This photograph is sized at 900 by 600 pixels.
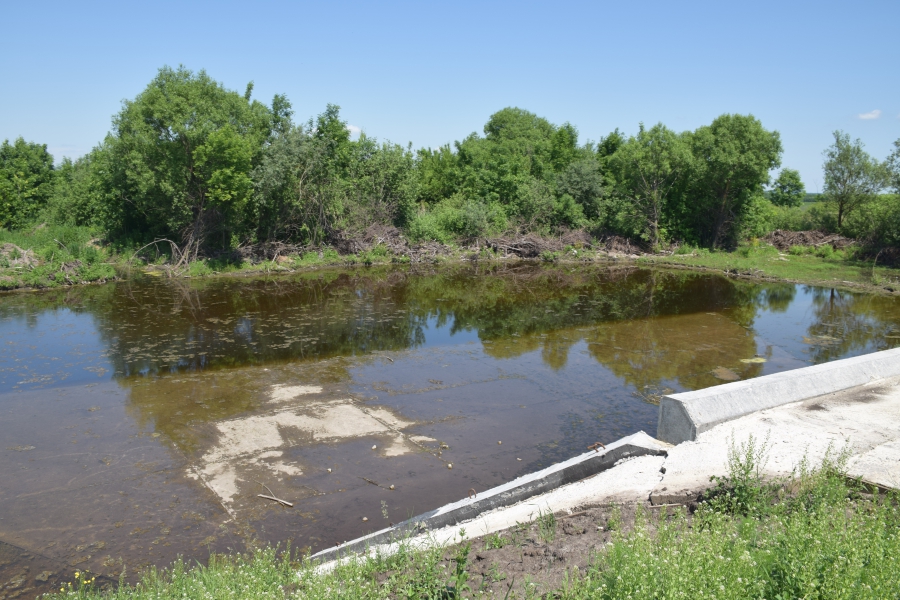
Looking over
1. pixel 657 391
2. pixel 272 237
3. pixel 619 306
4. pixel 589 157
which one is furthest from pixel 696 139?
pixel 657 391

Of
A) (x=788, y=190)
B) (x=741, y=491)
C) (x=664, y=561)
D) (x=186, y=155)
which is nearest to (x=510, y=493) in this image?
(x=741, y=491)

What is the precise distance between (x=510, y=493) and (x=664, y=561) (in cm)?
283

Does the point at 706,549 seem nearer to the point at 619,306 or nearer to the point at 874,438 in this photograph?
the point at 874,438

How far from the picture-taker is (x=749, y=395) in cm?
724

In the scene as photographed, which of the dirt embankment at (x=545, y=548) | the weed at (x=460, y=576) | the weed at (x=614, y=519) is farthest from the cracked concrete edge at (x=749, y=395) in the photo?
the weed at (x=460, y=576)

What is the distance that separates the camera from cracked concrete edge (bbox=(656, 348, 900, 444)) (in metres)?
6.86

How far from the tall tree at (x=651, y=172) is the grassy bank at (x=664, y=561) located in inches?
1062

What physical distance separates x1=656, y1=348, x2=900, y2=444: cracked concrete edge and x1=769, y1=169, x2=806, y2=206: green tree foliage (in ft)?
161

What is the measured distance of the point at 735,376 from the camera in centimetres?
1111

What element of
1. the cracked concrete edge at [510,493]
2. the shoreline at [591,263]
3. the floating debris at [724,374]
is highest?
the shoreline at [591,263]

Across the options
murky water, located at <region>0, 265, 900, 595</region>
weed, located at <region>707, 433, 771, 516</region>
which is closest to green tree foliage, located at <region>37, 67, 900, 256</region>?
murky water, located at <region>0, 265, 900, 595</region>

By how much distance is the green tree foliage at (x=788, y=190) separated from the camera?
5159 cm

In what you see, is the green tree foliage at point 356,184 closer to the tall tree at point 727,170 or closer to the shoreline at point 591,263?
the tall tree at point 727,170

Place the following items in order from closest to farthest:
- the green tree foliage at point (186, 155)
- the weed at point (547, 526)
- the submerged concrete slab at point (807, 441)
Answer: the weed at point (547, 526) < the submerged concrete slab at point (807, 441) < the green tree foliage at point (186, 155)
